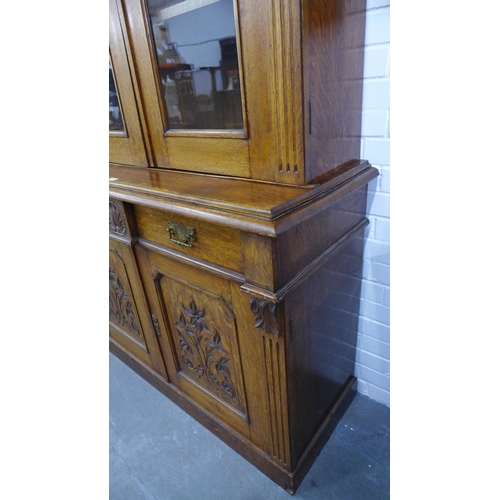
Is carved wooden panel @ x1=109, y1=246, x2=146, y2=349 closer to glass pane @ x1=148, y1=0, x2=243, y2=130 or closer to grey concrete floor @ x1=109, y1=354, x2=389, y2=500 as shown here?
grey concrete floor @ x1=109, y1=354, x2=389, y2=500

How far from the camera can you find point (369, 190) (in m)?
1.05

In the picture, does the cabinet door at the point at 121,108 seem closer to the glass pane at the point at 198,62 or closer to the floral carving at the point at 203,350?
the glass pane at the point at 198,62

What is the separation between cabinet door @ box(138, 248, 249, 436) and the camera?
0.97m

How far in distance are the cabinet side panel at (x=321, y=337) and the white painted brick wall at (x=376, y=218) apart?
0.04 metres

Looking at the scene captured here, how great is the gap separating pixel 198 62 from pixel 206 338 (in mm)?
808

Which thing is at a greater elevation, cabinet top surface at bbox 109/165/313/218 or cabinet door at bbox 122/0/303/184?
cabinet door at bbox 122/0/303/184

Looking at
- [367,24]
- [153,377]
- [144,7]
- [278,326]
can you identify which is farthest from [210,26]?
[153,377]

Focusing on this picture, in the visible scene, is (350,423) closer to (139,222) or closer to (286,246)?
(286,246)

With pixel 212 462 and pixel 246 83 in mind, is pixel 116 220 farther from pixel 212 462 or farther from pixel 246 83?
pixel 212 462

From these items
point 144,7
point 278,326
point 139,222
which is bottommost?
point 278,326

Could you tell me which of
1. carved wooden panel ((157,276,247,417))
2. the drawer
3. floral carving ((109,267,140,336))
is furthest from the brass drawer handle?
floral carving ((109,267,140,336))

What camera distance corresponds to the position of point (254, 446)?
44.3 inches

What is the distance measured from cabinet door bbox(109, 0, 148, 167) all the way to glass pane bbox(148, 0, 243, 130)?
0.44ft
